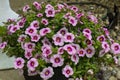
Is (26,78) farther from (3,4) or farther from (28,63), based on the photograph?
(3,4)

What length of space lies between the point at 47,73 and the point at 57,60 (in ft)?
0.39

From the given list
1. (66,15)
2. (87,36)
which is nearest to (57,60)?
(87,36)

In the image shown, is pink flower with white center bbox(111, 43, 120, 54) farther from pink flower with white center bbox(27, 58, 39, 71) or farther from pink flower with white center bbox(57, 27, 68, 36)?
pink flower with white center bbox(27, 58, 39, 71)

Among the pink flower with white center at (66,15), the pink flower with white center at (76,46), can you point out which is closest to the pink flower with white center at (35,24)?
the pink flower with white center at (66,15)

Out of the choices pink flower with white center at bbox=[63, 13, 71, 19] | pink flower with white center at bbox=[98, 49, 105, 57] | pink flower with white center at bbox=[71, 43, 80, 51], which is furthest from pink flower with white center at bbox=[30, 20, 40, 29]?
pink flower with white center at bbox=[98, 49, 105, 57]

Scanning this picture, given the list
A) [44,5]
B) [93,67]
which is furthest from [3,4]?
[93,67]

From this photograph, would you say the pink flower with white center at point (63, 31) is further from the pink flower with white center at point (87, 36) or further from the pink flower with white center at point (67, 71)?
the pink flower with white center at point (67, 71)

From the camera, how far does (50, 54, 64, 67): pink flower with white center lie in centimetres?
296

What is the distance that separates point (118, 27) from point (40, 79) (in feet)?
5.94

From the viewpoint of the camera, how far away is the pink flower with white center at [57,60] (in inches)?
Result: 117

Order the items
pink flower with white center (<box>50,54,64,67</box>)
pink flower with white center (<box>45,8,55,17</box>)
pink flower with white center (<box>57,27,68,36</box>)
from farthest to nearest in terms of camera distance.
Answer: pink flower with white center (<box>45,8,55,17</box>) → pink flower with white center (<box>57,27,68,36</box>) → pink flower with white center (<box>50,54,64,67</box>)

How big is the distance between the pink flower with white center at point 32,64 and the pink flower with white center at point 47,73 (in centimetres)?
7

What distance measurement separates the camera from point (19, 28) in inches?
126

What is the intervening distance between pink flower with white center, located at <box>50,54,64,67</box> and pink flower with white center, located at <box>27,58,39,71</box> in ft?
0.37
